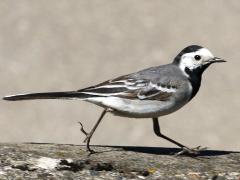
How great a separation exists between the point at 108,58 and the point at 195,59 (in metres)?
20.1

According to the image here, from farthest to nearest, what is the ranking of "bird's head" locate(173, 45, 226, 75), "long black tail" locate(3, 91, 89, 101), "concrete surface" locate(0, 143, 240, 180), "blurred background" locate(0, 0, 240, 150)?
"blurred background" locate(0, 0, 240, 150)
"bird's head" locate(173, 45, 226, 75)
"long black tail" locate(3, 91, 89, 101)
"concrete surface" locate(0, 143, 240, 180)

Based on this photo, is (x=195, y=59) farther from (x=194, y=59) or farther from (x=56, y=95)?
(x=56, y=95)

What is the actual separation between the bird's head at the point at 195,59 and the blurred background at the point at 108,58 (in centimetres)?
1310

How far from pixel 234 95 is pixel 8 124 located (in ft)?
25.0

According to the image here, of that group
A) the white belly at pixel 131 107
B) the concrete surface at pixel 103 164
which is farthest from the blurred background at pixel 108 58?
the concrete surface at pixel 103 164

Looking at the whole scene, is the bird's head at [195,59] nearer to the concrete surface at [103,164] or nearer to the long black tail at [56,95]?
the long black tail at [56,95]

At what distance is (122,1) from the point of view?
35688 millimetres

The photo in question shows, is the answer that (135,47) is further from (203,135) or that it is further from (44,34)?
(203,135)

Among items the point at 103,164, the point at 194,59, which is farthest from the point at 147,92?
the point at 103,164

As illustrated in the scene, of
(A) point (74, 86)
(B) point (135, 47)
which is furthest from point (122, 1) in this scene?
(A) point (74, 86)

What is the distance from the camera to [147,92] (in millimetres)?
10492

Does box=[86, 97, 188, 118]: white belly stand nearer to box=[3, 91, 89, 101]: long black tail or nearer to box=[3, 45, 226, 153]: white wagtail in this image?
box=[3, 45, 226, 153]: white wagtail

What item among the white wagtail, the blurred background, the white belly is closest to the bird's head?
the white wagtail

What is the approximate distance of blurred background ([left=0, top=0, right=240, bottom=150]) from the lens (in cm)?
2595
